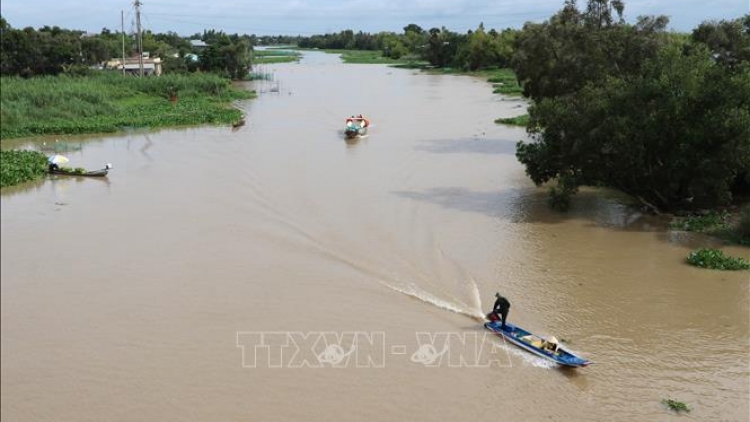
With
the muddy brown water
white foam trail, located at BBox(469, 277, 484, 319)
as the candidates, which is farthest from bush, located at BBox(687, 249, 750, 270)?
white foam trail, located at BBox(469, 277, 484, 319)

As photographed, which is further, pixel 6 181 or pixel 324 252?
pixel 6 181

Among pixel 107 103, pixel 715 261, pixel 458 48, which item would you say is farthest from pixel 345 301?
pixel 458 48

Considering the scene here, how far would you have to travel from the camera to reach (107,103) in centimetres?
1602

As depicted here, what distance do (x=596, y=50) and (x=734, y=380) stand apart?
44.9 feet

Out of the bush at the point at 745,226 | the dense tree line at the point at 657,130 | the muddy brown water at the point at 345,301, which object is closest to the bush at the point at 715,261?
the muddy brown water at the point at 345,301

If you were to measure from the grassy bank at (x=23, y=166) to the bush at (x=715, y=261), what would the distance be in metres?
15.6

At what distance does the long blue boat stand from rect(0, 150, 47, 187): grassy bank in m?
12.3

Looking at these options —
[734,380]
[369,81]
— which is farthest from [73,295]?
[369,81]

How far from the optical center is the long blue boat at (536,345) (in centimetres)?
981

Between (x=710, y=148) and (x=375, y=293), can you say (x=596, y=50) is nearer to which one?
(x=710, y=148)

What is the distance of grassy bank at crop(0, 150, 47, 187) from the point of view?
17259 mm

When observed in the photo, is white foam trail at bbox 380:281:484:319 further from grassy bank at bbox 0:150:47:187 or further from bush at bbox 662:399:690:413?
grassy bank at bbox 0:150:47:187

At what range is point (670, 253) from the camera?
1473 centimetres

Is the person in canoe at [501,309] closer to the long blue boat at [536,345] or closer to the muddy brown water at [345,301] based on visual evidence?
the long blue boat at [536,345]
